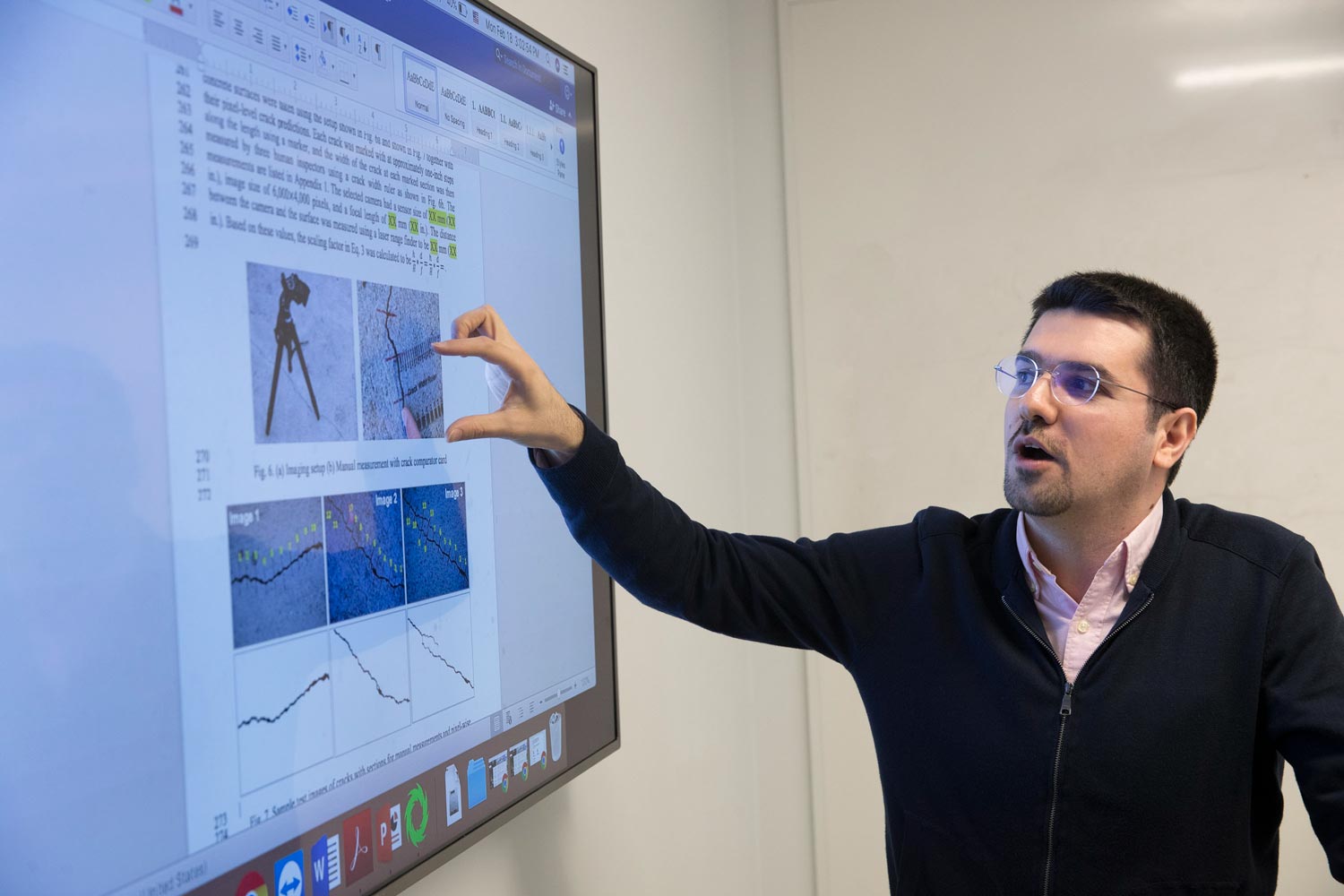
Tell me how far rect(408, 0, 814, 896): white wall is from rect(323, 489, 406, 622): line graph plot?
1.41 ft

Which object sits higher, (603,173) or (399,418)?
(603,173)

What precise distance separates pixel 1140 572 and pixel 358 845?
114 cm

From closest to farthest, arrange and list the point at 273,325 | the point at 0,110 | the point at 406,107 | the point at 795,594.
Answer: the point at 0,110
the point at 273,325
the point at 406,107
the point at 795,594

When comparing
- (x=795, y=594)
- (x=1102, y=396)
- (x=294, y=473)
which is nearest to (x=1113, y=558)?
(x=1102, y=396)

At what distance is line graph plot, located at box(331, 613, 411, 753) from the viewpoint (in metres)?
1.11

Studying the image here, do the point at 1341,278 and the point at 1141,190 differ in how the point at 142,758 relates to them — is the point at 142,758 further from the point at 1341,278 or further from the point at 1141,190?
the point at 1341,278

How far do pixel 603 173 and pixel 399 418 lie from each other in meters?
0.98

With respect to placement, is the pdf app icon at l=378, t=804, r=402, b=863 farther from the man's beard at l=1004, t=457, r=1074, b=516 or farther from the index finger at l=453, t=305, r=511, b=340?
the man's beard at l=1004, t=457, r=1074, b=516

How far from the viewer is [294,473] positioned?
1.05 meters

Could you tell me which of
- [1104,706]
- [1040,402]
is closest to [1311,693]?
[1104,706]

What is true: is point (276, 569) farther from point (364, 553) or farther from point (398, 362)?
point (398, 362)

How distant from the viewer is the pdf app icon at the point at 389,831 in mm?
1164

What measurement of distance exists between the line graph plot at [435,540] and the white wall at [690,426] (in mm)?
411

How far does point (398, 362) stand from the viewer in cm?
121
